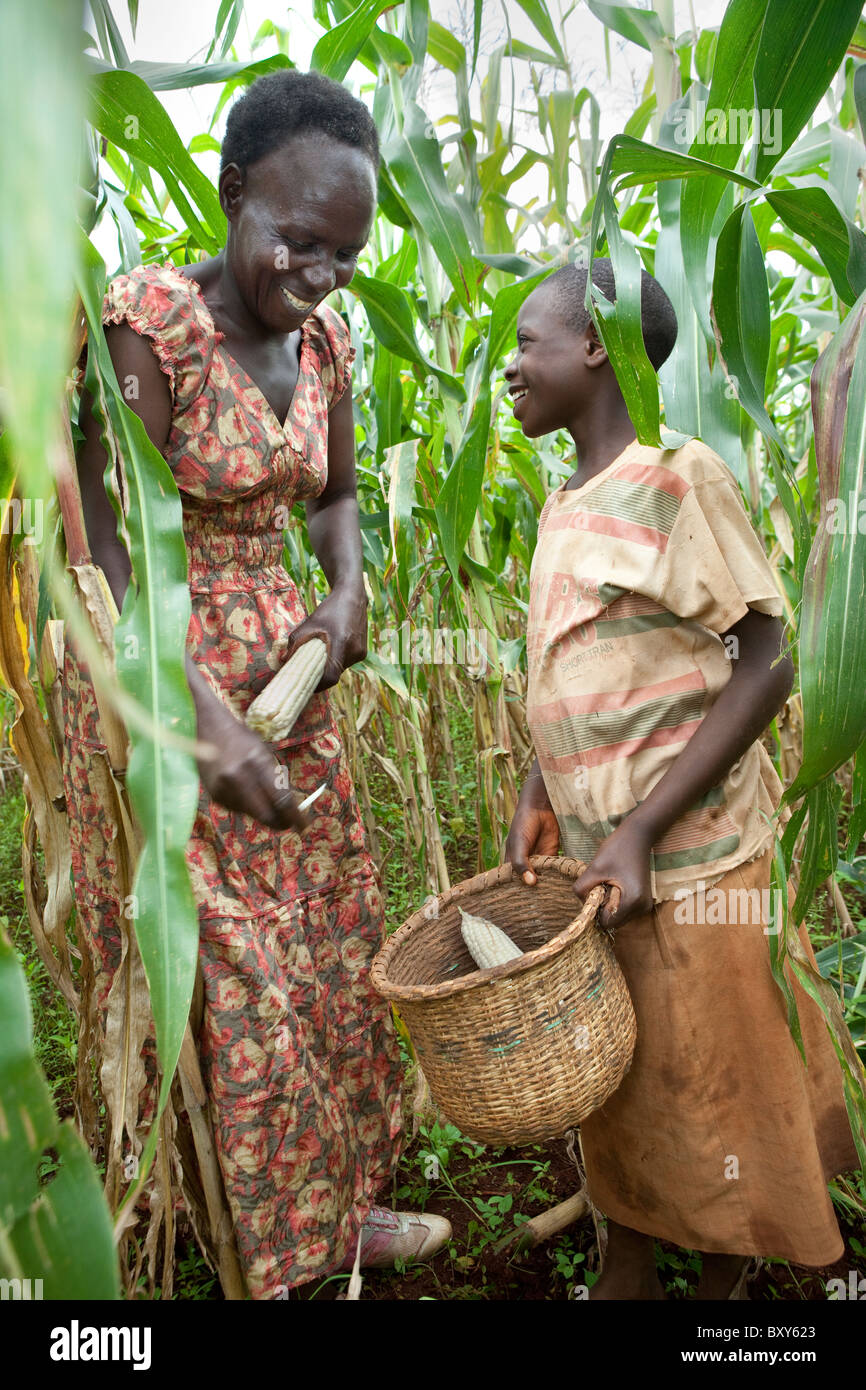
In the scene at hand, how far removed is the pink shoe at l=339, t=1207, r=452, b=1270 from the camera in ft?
3.87

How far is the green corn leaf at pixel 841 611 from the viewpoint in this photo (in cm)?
50

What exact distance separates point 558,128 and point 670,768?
40.4 inches

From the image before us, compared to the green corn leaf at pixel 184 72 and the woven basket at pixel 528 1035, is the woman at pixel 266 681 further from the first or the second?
the woven basket at pixel 528 1035

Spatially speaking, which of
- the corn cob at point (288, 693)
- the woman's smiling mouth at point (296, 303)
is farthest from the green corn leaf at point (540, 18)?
the corn cob at point (288, 693)

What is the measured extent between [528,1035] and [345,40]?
1095 mm

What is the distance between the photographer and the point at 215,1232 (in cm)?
95

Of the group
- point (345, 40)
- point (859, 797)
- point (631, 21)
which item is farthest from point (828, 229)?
point (345, 40)

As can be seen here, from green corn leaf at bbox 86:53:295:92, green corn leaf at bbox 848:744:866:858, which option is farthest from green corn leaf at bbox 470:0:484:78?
green corn leaf at bbox 848:744:866:858

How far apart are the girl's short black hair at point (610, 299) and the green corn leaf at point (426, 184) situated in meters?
0.15

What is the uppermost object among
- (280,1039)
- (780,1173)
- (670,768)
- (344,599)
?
(344,599)

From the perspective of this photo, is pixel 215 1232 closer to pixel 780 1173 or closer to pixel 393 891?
pixel 780 1173

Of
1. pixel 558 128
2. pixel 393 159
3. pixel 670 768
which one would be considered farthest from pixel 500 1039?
pixel 558 128

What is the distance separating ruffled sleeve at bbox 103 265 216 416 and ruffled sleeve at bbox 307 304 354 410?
244mm

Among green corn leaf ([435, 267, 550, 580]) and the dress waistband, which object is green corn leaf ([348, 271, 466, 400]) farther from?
the dress waistband
